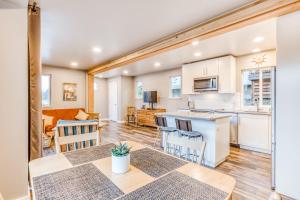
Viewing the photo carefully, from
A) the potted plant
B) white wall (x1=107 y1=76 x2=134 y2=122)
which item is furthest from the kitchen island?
white wall (x1=107 y1=76 x2=134 y2=122)

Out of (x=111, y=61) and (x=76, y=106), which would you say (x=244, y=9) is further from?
(x=76, y=106)

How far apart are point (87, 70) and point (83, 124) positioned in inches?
218

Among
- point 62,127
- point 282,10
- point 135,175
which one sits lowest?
point 135,175

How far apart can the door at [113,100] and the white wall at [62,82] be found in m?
1.83

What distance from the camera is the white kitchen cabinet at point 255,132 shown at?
12.1ft

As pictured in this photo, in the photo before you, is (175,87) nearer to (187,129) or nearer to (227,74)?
(227,74)

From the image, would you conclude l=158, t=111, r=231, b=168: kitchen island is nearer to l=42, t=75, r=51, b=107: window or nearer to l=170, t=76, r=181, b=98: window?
l=170, t=76, r=181, b=98: window

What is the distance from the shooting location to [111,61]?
5305 mm

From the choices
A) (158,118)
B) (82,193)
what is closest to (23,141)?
(82,193)

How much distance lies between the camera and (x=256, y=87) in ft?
14.5

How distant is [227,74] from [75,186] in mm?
4501

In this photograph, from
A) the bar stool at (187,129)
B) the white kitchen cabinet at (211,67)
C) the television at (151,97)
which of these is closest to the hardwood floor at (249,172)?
the bar stool at (187,129)

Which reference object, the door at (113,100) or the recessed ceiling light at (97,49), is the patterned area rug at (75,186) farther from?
the door at (113,100)

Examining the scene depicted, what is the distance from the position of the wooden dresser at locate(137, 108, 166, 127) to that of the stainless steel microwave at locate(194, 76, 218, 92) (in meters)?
2.05
